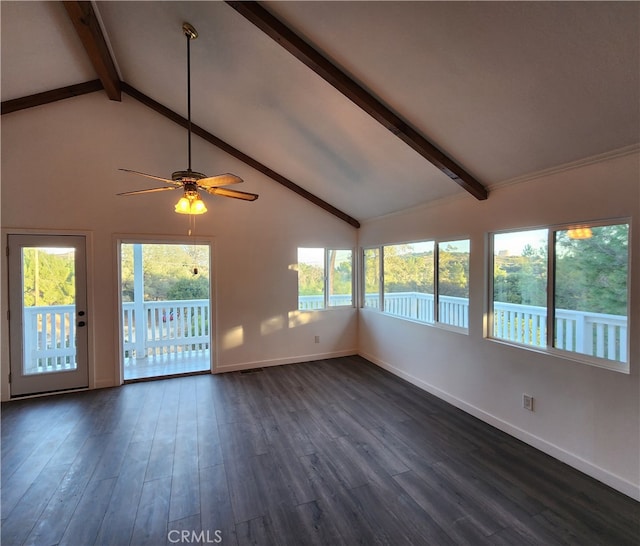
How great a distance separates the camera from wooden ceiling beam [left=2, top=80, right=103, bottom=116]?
3521mm

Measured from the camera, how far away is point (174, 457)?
2.59 m

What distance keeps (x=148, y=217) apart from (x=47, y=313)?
173 centimetres

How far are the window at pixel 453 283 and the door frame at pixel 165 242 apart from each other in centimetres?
322

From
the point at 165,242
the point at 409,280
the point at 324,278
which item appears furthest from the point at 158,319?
the point at 409,280

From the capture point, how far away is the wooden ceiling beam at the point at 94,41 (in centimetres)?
254

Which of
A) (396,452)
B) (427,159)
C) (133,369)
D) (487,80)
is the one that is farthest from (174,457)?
(487,80)

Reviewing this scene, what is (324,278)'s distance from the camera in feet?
17.8

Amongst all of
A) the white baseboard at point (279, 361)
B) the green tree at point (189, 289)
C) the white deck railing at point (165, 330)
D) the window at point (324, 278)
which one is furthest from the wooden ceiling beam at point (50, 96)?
the white baseboard at point (279, 361)

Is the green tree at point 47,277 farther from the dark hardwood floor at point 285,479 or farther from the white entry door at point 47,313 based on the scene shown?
the dark hardwood floor at point 285,479

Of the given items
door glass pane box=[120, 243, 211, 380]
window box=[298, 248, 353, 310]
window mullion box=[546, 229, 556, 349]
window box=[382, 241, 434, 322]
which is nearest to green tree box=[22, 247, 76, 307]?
door glass pane box=[120, 243, 211, 380]

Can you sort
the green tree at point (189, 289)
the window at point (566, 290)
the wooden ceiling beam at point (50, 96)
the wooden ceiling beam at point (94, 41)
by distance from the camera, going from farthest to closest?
1. the green tree at point (189, 289)
2. the wooden ceiling beam at point (50, 96)
3. the wooden ceiling beam at point (94, 41)
4. the window at point (566, 290)

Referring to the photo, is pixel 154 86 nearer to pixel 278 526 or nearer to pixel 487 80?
pixel 487 80

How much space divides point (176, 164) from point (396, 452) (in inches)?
176

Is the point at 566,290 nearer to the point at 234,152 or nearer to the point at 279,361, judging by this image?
the point at 279,361
